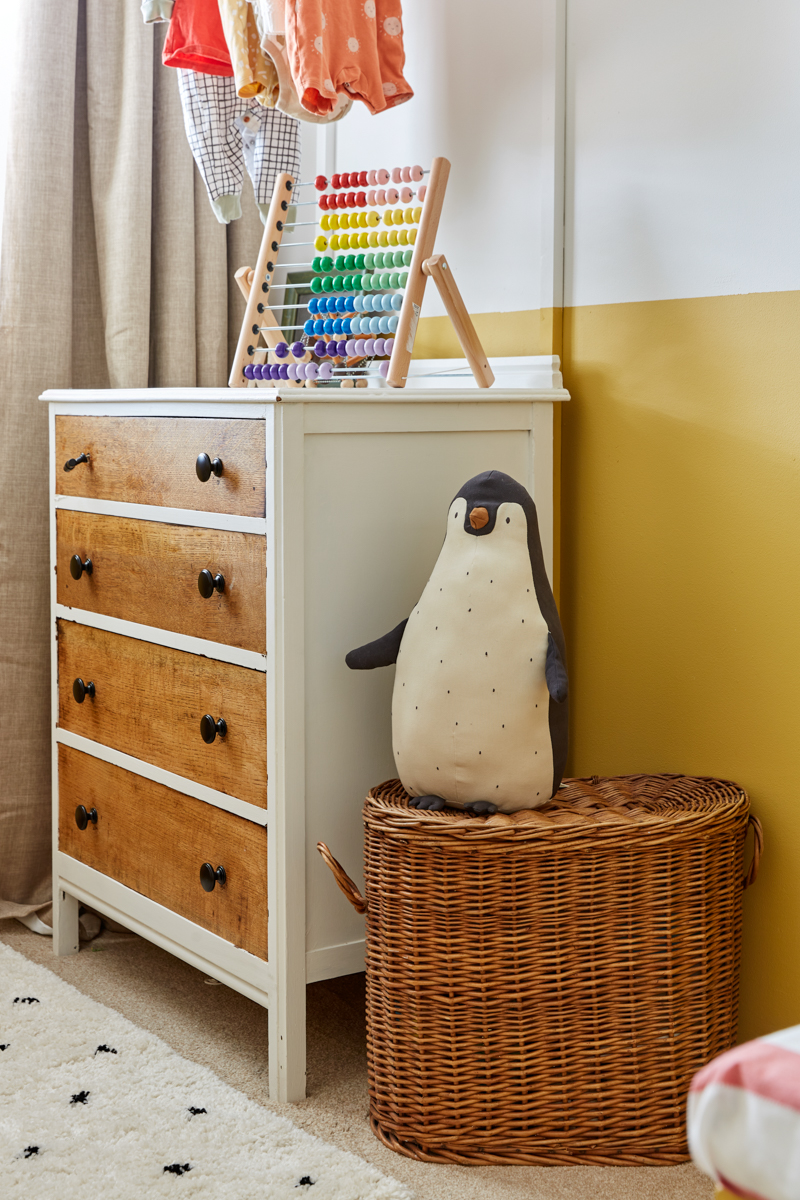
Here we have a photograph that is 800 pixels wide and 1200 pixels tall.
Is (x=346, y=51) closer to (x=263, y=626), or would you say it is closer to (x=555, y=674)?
(x=263, y=626)

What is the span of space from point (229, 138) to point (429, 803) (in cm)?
117

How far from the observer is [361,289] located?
182cm

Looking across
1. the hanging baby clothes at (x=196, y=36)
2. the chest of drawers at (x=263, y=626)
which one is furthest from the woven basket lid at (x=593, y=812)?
the hanging baby clothes at (x=196, y=36)

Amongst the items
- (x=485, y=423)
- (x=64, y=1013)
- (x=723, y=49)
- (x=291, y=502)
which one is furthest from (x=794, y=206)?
(x=64, y=1013)

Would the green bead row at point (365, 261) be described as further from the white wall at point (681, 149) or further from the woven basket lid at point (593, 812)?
the woven basket lid at point (593, 812)

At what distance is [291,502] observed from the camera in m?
1.47

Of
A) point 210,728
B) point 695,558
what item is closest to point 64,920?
point 210,728

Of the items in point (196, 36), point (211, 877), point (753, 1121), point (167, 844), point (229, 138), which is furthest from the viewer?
point (229, 138)

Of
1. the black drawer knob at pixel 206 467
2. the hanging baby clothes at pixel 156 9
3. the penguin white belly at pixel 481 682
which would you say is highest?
the hanging baby clothes at pixel 156 9

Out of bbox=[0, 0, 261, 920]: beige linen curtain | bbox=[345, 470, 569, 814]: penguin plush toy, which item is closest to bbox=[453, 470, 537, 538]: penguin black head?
bbox=[345, 470, 569, 814]: penguin plush toy

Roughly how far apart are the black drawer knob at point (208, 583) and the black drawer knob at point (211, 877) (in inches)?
14.5

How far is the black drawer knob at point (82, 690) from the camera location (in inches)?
74.4

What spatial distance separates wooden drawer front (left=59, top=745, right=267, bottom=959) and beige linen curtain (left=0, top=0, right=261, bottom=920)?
194 mm

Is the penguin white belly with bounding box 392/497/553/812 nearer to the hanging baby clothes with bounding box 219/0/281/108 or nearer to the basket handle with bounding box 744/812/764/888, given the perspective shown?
the basket handle with bounding box 744/812/764/888
